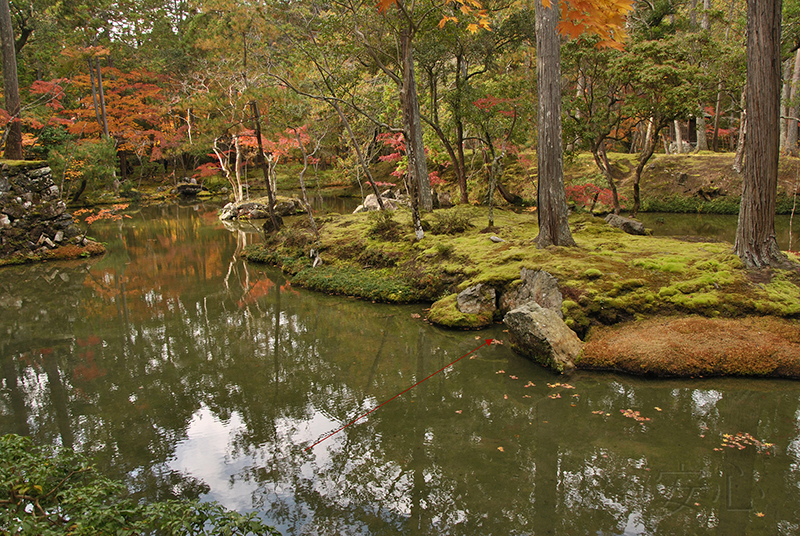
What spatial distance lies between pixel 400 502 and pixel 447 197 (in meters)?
16.4

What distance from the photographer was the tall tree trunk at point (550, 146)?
8742 millimetres

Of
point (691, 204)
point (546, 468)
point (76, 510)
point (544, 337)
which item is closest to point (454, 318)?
point (544, 337)

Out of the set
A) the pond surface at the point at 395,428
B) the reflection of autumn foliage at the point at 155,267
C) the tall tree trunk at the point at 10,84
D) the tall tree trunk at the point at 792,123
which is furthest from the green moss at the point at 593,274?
the tall tree trunk at the point at 10,84

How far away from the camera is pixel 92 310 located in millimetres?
9773

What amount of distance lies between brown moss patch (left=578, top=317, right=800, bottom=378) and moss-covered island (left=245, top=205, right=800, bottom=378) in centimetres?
1

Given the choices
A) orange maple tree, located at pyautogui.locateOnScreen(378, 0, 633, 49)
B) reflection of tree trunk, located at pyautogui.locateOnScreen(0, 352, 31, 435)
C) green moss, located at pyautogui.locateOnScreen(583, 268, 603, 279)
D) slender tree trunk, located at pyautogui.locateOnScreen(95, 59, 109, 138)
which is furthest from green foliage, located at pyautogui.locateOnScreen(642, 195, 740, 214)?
slender tree trunk, located at pyautogui.locateOnScreen(95, 59, 109, 138)

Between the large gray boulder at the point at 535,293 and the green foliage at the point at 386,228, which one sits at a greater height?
the green foliage at the point at 386,228

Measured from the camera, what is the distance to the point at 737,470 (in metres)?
4.08

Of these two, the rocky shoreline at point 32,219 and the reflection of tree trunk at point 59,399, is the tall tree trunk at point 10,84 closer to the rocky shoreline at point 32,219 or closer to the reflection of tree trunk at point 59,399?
the rocky shoreline at point 32,219

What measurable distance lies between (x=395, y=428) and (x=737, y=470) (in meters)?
3.05

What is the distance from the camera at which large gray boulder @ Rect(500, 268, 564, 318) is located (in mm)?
7297

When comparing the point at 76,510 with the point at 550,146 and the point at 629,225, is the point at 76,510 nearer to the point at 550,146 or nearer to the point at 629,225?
the point at 550,146

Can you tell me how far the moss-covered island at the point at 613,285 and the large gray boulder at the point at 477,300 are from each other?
12cm

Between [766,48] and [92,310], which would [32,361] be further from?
[766,48]
